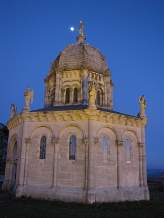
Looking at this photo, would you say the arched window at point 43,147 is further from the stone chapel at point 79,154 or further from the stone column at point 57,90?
the stone column at point 57,90

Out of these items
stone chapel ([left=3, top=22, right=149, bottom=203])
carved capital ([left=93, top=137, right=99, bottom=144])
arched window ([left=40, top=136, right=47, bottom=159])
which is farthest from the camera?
arched window ([left=40, top=136, right=47, bottom=159])

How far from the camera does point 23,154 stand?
2355 cm

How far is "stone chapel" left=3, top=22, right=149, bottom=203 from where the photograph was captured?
21.9m

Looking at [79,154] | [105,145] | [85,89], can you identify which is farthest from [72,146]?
[85,89]

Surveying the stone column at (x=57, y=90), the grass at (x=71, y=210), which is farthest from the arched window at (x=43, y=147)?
the stone column at (x=57, y=90)

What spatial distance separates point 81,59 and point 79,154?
13.4 meters

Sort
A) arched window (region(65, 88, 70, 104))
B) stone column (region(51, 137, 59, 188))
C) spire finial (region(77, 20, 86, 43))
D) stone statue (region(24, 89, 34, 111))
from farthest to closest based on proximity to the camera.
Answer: spire finial (region(77, 20, 86, 43))
arched window (region(65, 88, 70, 104))
stone statue (region(24, 89, 34, 111))
stone column (region(51, 137, 59, 188))

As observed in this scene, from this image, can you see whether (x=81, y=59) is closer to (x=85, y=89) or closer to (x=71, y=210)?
(x=85, y=89)

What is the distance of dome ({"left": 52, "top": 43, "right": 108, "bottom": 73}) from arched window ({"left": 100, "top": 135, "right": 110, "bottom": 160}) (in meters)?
10.1

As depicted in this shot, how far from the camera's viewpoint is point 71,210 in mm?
17719

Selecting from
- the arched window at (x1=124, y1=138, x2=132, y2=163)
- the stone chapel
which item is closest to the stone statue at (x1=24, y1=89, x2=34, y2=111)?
the stone chapel

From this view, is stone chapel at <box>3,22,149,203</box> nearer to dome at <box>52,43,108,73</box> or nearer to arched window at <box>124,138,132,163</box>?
arched window at <box>124,138,132,163</box>

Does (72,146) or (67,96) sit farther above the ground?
(67,96)

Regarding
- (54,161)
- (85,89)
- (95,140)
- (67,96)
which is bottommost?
(54,161)
